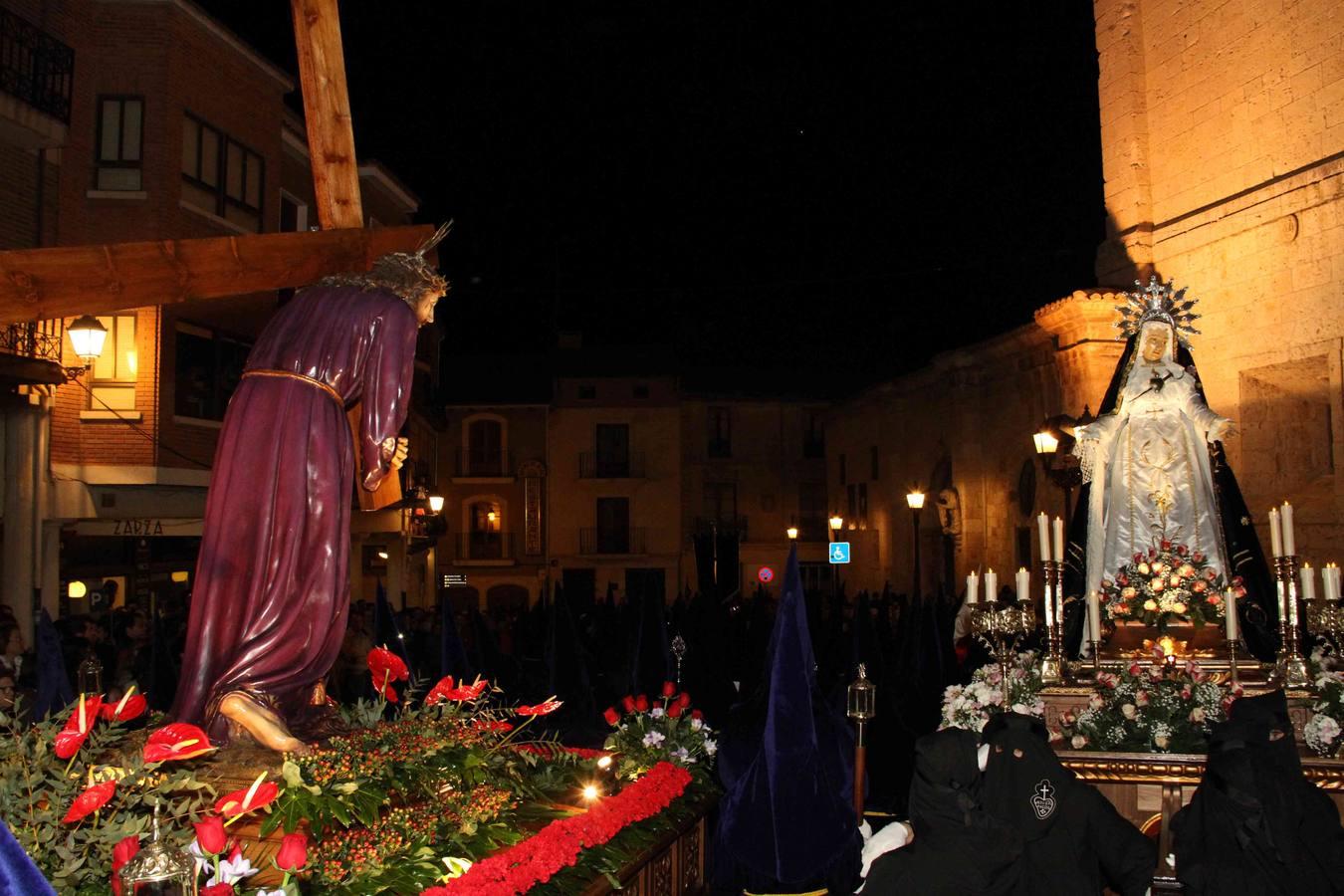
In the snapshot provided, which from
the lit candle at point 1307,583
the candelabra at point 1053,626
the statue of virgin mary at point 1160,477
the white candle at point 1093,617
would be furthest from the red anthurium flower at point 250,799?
the statue of virgin mary at point 1160,477

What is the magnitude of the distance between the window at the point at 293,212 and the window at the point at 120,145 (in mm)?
4488

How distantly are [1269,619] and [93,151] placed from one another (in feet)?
52.1

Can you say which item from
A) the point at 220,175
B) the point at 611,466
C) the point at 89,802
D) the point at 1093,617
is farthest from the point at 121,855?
the point at 611,466

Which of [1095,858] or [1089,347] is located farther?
[1089,347]

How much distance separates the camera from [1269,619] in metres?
9.95

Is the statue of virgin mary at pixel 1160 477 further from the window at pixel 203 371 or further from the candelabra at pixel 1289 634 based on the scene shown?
the window at pixel 203 371

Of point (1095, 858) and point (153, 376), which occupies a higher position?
point (153, 376)

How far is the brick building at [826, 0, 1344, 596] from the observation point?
45.4 ft

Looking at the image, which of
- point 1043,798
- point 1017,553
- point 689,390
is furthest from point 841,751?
point 689,390

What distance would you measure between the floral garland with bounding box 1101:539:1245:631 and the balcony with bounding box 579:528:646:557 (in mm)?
34842

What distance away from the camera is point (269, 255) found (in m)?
6.11

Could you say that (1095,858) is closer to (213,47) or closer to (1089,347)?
(1089,347)

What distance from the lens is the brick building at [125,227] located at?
14.8 m

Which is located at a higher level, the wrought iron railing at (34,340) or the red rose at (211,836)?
the wrought iron railing at (34,340)
